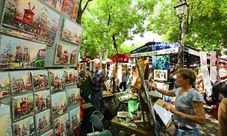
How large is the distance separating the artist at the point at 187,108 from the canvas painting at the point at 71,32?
5.46 feet

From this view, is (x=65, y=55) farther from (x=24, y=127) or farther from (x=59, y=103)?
(x=24, y=127)

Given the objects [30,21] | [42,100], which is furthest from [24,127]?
[30,21]

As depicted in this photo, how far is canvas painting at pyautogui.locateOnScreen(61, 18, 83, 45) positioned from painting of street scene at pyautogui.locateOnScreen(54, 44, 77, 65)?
12 cm

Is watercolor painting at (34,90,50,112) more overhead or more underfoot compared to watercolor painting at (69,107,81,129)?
more overhead

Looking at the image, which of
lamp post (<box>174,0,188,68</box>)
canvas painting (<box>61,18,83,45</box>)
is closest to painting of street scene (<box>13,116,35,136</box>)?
canvas painting (<box>61,18,83,45</box>)

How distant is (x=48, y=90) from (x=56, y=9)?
3.44 feet

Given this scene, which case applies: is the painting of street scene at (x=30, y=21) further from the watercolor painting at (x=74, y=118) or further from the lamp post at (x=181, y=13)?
the lamp post at (x=181, y=13)

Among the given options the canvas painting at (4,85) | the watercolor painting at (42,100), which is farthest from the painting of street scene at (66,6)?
the watercolor painting at (42,100)

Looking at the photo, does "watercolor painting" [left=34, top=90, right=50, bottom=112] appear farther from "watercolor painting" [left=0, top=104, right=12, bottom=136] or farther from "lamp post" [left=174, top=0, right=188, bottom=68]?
"lamp post" [left=174, top=0, right=188, bottom=68]

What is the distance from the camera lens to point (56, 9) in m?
1.92

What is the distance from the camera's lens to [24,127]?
1470 millimetres

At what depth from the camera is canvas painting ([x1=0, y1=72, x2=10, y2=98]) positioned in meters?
1.27

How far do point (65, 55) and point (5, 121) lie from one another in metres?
1.16

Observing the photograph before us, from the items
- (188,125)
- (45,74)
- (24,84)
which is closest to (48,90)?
(45,74)
